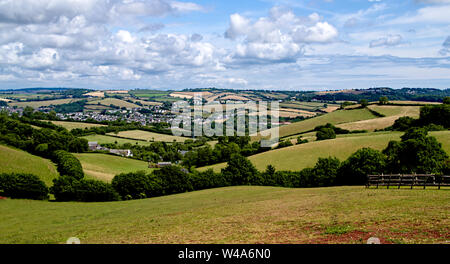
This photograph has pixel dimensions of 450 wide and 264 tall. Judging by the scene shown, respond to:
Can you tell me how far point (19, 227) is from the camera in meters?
31.0

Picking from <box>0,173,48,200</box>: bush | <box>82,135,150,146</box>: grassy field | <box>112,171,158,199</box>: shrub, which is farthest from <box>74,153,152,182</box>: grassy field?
<box>82,135,150,146</box>: grassy field

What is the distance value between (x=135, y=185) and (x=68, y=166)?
22277 millimetres

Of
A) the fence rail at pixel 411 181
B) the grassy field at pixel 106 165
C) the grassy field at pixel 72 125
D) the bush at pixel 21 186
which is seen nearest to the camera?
the fence rail at pixel 411 181

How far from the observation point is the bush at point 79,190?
57.1 meters

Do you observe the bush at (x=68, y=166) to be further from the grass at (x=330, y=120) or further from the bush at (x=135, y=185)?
the grass at (x=330, y=120)

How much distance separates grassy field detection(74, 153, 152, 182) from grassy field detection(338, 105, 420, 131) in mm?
73573

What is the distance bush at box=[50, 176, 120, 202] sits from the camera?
57.1m

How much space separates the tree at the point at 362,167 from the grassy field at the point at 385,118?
2429 inches

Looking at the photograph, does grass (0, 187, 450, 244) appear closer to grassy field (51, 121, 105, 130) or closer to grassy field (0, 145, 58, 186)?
grassy field (0, 145, 58, 186)

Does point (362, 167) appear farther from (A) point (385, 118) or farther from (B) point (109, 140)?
(B) point (109, 140)

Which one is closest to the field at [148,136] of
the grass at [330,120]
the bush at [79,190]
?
the grass at [330,120]
